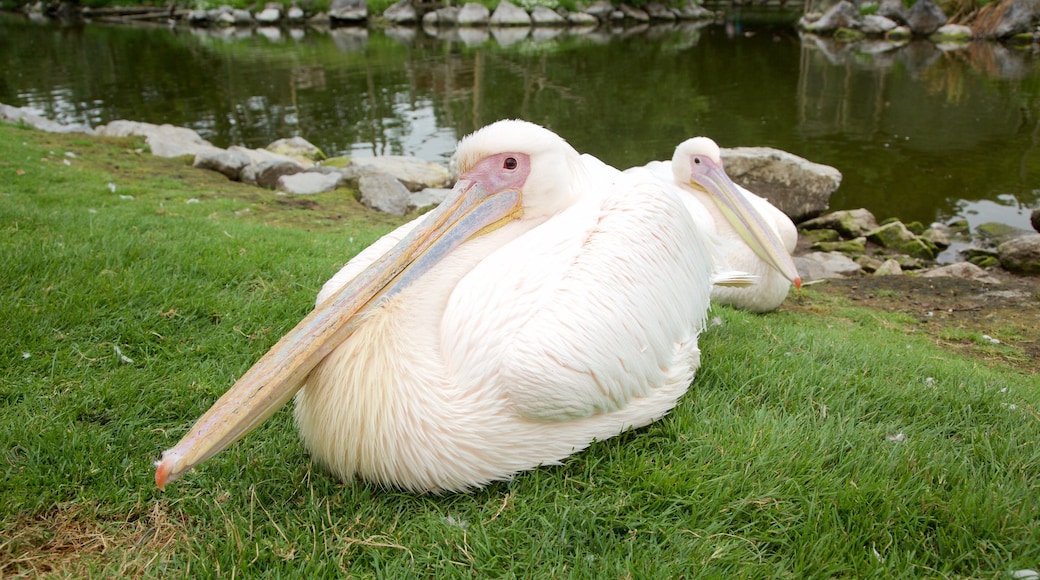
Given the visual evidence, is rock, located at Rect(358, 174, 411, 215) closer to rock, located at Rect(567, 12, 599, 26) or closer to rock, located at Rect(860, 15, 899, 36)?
rock, located at Rect(860, 15, 899, 36)

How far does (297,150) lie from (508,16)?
23054 mm

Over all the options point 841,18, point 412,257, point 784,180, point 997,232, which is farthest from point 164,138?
point 841,18

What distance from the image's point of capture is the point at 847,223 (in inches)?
319

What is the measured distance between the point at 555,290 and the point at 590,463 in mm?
548

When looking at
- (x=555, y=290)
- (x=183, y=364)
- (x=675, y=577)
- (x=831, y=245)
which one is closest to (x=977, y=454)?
(x=675, y=577)

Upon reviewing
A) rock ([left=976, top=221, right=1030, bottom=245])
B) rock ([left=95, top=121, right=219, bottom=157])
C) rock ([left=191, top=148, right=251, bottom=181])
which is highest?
rock ([left=95, top=121, right=219, bottom=157])

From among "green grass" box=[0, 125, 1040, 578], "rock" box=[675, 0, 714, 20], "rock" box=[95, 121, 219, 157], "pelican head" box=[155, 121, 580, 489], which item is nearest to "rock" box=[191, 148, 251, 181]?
"rock" box=[95, 121, 219, 157]

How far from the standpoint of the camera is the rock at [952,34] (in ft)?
81.7

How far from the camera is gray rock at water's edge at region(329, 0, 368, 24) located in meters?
33.5

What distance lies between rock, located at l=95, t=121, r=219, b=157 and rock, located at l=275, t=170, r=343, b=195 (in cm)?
165

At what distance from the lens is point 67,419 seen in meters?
2.35

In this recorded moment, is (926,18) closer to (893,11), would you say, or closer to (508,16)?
(893,11)

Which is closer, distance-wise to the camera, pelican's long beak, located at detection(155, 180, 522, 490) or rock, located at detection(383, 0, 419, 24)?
pelican's long beak, located at detection(155, 180, 522, 490)

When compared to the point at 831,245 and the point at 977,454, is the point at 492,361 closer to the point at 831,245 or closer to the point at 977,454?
the point at 977,454
